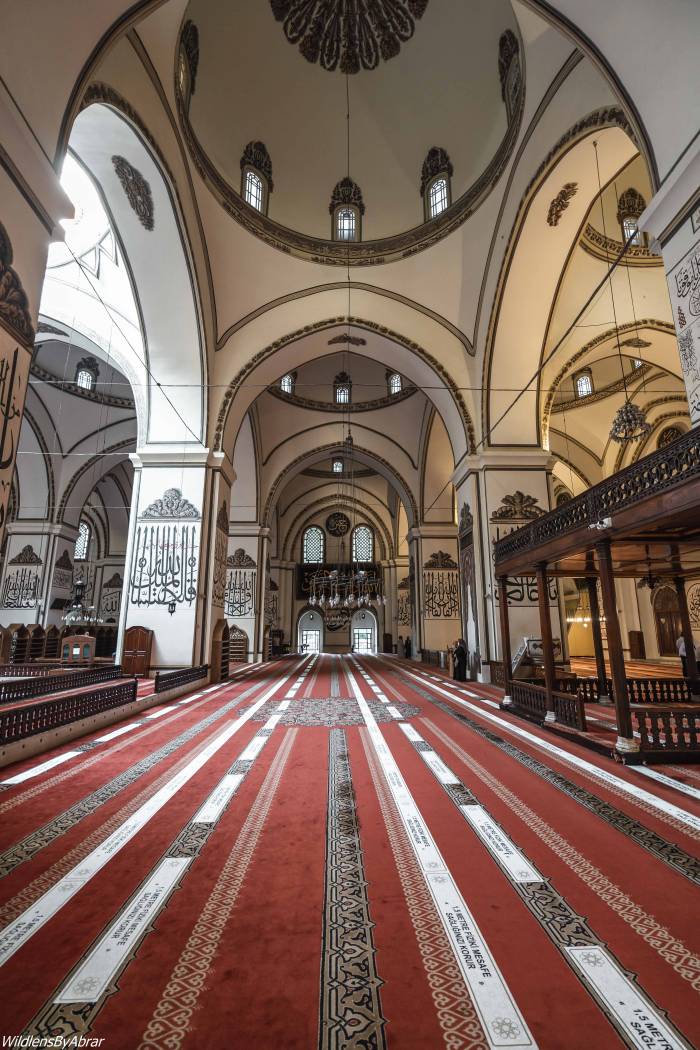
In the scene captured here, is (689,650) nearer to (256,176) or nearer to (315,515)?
(256,176)

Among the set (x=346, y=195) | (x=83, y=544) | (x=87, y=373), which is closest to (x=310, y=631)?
(x=83, y=544)

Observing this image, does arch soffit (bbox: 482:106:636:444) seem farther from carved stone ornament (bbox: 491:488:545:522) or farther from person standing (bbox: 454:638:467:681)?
person standing (bbox: 454:638:467:681)

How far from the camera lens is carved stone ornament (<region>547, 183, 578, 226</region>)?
709cm

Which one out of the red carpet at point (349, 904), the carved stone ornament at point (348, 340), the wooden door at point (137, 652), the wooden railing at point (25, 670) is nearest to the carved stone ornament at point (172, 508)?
the wooden door at point (137, 652)

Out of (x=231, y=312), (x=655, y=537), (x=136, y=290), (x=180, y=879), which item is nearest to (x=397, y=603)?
(x=231, y=312)

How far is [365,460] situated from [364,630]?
1008 centimetres

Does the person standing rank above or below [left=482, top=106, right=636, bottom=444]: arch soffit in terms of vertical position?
below

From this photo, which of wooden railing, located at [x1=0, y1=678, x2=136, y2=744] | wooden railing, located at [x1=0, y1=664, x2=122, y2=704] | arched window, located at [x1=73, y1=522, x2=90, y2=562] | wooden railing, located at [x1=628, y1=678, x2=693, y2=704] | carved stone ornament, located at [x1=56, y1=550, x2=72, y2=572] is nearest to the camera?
wooden railing, located at [x1=0, y1=678, x2=136, y2=744]

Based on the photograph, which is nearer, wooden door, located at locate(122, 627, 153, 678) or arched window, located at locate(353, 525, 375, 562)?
wooden door, located at locate(122, 627, 153, 678)

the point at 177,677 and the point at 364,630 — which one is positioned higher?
the point at 364,630

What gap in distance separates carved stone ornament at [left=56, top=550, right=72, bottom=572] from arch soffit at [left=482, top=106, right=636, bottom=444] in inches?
466

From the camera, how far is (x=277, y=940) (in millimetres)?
1508

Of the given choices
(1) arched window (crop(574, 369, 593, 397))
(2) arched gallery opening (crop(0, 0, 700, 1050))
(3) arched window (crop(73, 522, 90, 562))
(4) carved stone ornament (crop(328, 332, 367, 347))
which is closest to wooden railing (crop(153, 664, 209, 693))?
(2) arched gallery opening (crop(0, 0, 700, 1050))

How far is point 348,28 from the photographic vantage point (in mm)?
8680
